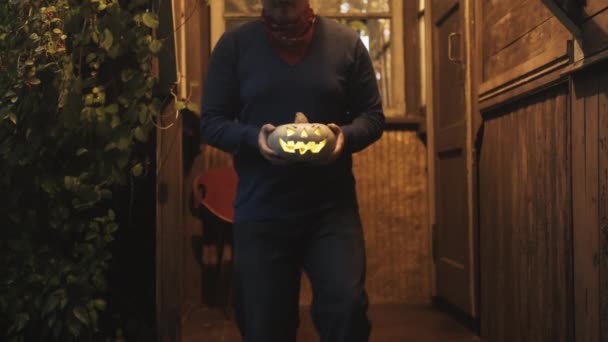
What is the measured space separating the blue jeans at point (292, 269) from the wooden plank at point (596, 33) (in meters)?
1.03

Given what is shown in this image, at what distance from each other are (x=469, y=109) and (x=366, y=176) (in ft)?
3.86

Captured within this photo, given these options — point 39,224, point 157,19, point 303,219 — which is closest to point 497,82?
point 157,19

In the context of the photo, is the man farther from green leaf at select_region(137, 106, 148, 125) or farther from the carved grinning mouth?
green leaf at select_region(137, 106, 148, 125)

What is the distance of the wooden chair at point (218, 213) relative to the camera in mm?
4496

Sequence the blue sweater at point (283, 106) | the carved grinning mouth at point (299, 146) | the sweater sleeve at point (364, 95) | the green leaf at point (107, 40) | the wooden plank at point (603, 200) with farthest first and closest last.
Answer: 1. the green leaf at point (107, 40)
2. the wooden plank at point (603, 200)
3. the sweater sleeve at point (364, 95)
4. the blue sweater at point (283, 106)
5. the carved grinning mouth at point (299, 146)

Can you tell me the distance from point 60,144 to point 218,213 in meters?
1.42

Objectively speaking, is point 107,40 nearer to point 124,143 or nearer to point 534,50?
point 124,143

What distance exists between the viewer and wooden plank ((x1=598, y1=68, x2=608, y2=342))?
2.32 meters

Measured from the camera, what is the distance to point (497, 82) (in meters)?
3.49

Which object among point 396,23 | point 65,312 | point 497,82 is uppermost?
point 396,23

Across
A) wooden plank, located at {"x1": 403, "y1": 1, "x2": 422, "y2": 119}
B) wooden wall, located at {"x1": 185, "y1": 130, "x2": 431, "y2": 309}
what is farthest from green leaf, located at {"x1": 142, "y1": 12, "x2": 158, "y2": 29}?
wooden plank, located at {"x1": 403, "y1": 1, "x2": 422, "y2": 119}

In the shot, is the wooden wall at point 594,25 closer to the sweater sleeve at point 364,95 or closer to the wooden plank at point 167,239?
the sweater sleeve at point 364,95

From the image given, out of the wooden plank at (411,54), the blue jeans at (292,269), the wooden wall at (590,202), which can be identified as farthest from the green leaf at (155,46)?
the wooden plank at (411,54)

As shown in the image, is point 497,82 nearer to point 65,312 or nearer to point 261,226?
point 261,226
